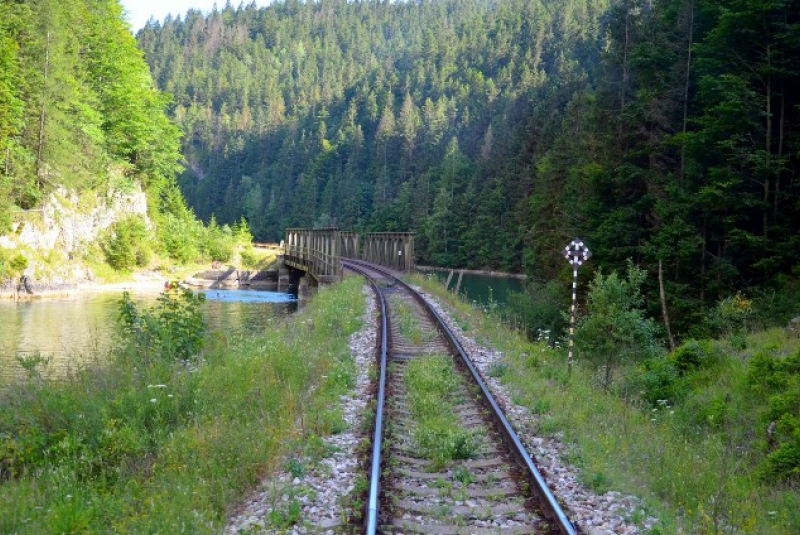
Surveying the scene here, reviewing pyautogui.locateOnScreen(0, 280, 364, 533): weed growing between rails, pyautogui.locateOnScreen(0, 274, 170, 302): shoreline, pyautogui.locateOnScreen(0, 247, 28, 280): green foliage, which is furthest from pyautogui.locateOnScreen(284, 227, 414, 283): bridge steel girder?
pyautogui.locateOnScreen(0, 280, 364, 533): weed growing between rails

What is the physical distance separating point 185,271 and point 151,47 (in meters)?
165

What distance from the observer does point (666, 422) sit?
9633mm

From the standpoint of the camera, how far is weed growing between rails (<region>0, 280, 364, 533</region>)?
561 cm

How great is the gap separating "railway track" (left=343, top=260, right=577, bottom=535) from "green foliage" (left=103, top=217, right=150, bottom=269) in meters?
38.3

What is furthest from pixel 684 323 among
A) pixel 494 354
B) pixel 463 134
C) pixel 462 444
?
pixel 463 134

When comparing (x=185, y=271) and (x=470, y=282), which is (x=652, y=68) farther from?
(x=185, y=271)

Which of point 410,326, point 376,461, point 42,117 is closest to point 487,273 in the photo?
point 42,117

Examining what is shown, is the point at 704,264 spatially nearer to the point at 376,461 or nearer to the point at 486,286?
the point at 376,461

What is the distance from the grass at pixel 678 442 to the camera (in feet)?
19.8

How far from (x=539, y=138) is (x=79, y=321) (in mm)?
48972

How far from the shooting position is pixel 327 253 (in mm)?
37375

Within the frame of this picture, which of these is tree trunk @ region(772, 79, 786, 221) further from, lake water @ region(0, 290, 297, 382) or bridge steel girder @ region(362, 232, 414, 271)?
bridge steel girder @ region(362, 232, 414, 271)

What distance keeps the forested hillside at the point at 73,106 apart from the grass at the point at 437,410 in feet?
105

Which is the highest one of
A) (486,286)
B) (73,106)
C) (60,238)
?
(73,106)
